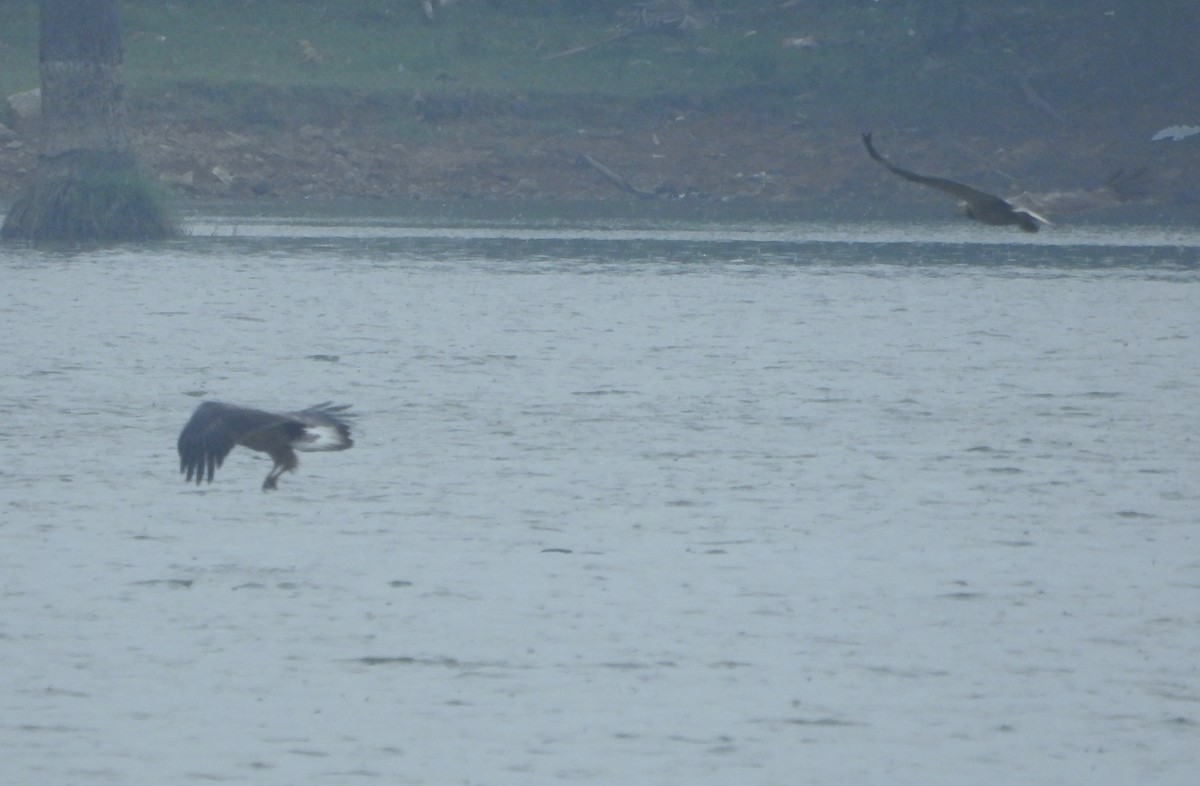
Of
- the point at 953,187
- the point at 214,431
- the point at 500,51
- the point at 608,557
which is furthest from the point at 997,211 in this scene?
the point at 500,51

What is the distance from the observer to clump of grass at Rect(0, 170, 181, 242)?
32.7 m

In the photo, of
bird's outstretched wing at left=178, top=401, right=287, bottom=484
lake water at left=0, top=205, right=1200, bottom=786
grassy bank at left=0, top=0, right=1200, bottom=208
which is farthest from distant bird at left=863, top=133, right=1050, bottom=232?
grassy bank at left=0, top=0, right=1200, bottom=208

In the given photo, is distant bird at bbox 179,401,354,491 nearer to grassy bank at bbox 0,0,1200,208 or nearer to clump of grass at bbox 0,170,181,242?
clump of grass at bbox 0,170,181,242

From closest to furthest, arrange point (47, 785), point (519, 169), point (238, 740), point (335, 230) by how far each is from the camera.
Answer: point (47, 785) < point (238, 740) < point (335, 230) < point (519, 169)

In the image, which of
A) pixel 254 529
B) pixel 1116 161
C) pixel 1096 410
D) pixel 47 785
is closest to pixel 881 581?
pixel 254 529

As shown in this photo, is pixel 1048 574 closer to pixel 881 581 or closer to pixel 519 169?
pixel 881 581

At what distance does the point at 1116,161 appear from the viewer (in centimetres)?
4384

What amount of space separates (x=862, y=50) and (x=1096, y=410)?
3446 cm

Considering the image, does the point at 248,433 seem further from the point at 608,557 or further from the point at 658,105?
the point at 658,105

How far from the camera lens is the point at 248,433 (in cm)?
1043

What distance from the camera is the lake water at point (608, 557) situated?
321 inches

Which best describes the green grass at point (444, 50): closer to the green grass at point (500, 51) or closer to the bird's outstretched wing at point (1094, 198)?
the green grass at point (500, 51)

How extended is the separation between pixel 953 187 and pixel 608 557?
2.27m

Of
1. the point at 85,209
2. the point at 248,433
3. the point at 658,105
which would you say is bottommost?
the point at 248,433
